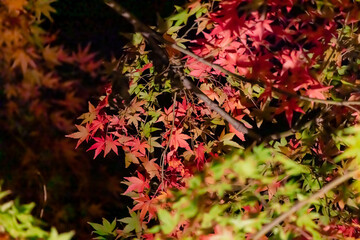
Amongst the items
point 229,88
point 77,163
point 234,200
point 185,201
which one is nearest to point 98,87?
point 77,163

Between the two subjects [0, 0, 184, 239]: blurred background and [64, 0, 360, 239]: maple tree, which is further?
[0, 0, 184, 239]: blurred background

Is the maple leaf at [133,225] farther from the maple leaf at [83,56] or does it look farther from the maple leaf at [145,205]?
the maple leaf at [83,56]

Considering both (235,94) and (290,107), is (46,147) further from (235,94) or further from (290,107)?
(290,107)

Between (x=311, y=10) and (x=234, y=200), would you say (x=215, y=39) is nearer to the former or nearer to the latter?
(x=311, y=10)

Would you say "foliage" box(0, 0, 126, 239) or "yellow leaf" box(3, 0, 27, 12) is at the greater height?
"yellow leaf" box(3, 0, 27, 12)

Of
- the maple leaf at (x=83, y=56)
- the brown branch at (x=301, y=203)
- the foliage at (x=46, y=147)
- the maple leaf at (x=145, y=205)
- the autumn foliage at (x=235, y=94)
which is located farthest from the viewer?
the maple leaf at (x=83, y=56)

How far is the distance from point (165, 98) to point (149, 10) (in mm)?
2002

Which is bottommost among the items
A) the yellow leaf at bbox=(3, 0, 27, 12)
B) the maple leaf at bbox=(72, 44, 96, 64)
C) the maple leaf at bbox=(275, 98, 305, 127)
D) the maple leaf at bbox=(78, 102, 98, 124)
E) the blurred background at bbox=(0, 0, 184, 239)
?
the blurred background at bbox=(0, 0, 184, 239)

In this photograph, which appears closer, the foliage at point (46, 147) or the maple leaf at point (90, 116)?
the maple leaf at point (90, 116)

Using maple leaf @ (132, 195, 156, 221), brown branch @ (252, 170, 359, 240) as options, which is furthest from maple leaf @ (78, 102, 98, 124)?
brown branch @ (252, 170, 359, 240)

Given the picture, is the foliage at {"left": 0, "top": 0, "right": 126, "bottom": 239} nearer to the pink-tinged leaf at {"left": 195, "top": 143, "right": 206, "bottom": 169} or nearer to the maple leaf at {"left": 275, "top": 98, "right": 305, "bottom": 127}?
the pink-tinged leaf at {"left": 195, "top": 143, "right": 206, "bottom": 169}

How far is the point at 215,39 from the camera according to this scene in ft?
6.38

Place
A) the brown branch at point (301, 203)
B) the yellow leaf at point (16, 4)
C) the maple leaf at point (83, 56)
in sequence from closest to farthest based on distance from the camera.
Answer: the brown branch at point (301, 203), the yellow leaf at point (16, 4), the maple leaf at point (83, 56)

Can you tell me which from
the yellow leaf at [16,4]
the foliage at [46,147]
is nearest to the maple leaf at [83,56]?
the foliage at [46,147]
